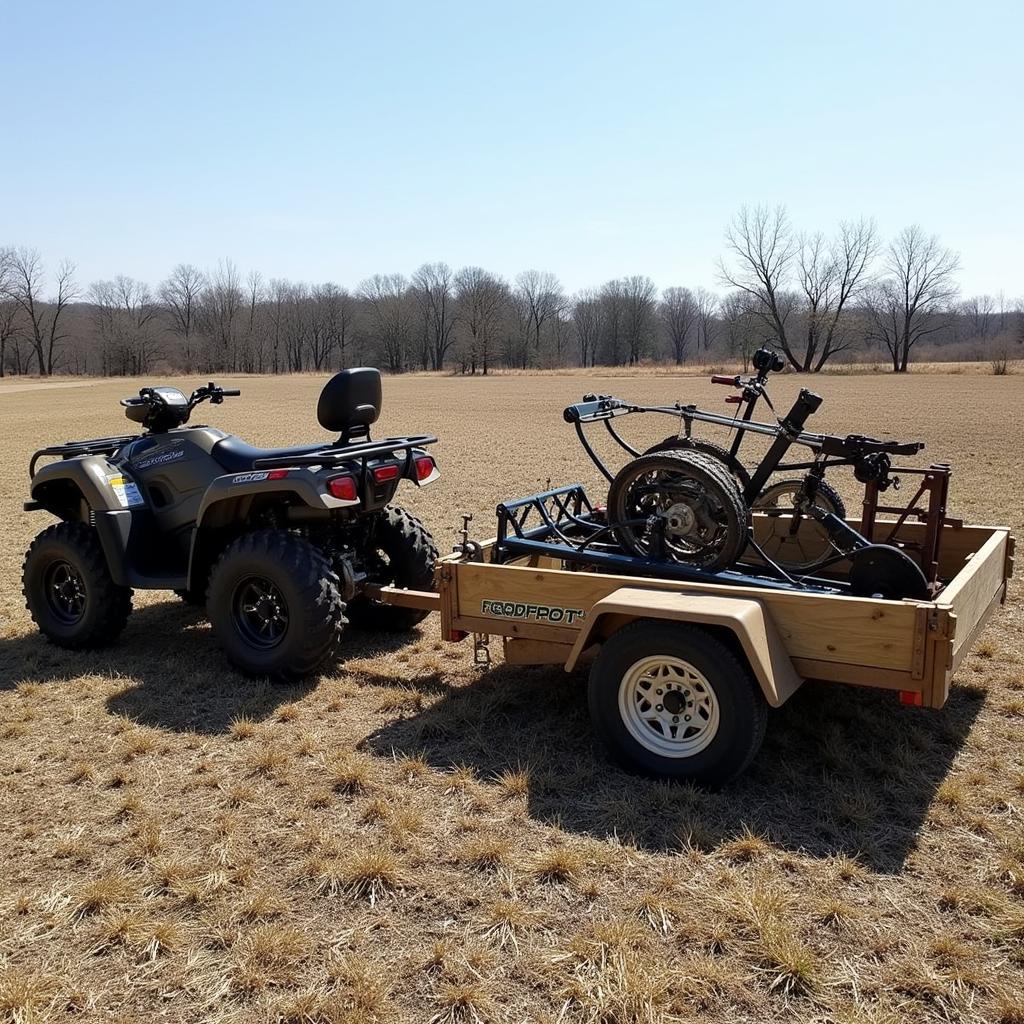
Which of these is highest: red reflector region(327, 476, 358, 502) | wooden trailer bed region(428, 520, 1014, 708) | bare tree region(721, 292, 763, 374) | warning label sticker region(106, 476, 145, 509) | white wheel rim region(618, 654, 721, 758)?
bare tree region(721, 292, 763, 374)

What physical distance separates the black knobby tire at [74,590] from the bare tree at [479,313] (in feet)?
271

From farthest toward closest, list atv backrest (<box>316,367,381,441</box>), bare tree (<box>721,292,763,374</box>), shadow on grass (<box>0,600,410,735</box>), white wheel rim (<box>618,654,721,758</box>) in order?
bare tree (<box>721,292,763,374</box>)
atv backrest (<box>316,367,381,441</box>)
shadow on grass (<box>0,600,410,735</box>)
white wheel rim (<box>618,654,721,758</box>)

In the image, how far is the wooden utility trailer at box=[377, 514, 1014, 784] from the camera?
379 centimetres

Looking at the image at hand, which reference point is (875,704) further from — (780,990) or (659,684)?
(780,990)

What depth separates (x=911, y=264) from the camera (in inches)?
3413

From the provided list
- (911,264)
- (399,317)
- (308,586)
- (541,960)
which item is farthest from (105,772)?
(399,317)

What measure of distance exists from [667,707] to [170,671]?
10.9 feet

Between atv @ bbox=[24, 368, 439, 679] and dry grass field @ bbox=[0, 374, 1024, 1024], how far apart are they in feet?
1.17

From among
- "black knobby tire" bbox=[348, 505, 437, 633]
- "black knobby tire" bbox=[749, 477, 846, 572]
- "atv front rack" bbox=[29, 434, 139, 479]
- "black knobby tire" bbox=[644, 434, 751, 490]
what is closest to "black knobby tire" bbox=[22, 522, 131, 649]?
"atv front rack" bbox=[29, 434, 139, 479]

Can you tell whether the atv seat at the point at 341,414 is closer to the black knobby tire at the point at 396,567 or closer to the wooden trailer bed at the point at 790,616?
the black knobby tire at the point at 396,567

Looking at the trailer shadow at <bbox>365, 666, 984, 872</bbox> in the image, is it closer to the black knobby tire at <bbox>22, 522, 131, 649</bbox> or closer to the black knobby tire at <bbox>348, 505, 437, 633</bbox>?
the black knobby tire at <bbox>348, 505, 437, 633</bbox>

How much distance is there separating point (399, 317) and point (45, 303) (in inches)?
1558

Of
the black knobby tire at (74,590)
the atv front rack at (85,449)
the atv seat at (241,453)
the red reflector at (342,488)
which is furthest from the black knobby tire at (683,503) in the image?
the atv front rack at (85,449)

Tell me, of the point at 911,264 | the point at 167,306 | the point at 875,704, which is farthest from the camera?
the point at 167,306
